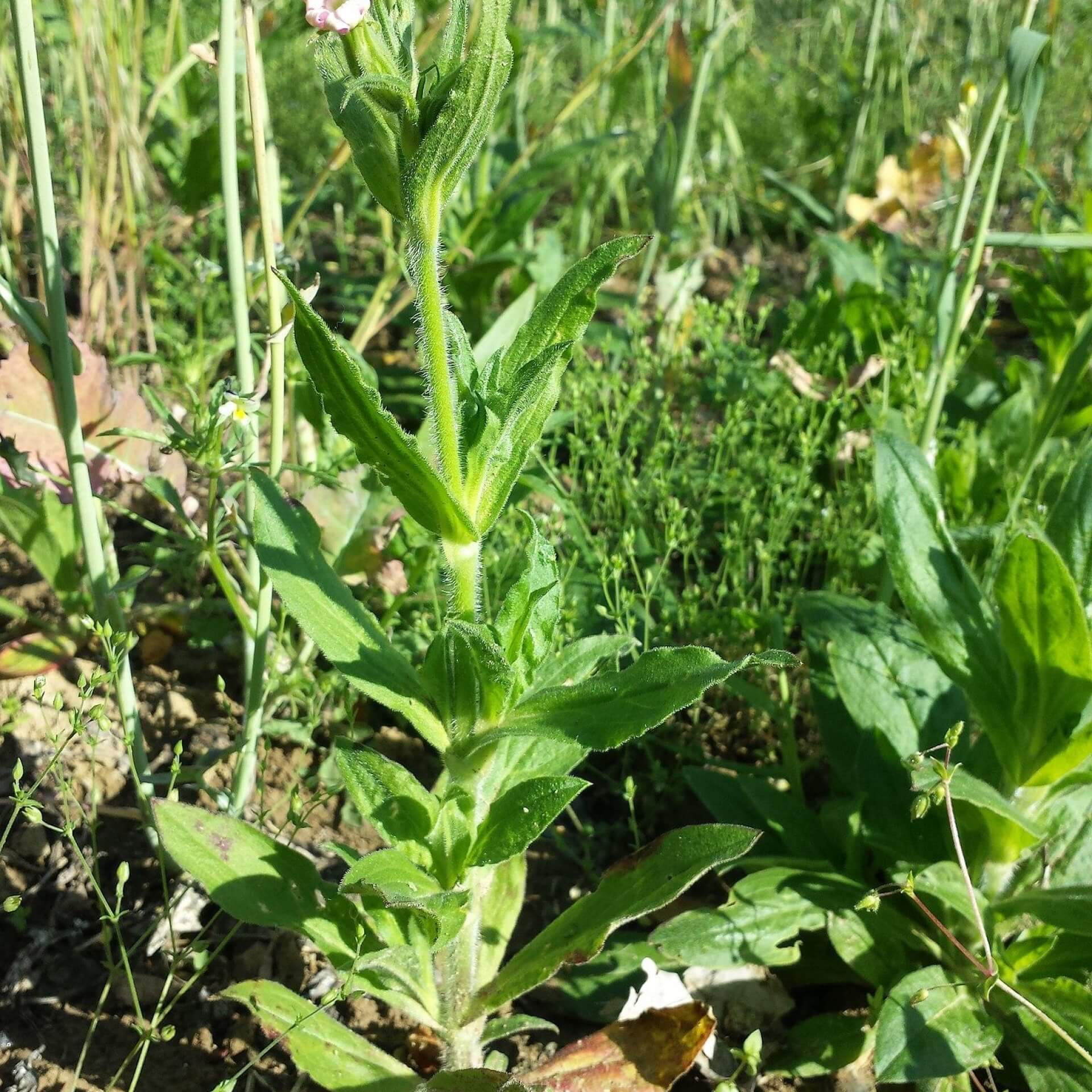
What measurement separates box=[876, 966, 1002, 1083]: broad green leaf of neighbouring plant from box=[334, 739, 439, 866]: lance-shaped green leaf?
2.32 ft

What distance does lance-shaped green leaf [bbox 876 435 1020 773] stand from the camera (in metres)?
1.75

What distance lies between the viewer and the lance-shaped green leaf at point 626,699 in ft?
4.23

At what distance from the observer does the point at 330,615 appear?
1.51 m

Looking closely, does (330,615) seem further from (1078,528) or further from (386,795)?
(1078,528)

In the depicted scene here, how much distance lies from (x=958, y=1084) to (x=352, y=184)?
3.40m

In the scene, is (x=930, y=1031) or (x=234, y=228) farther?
(x=234, y=228)

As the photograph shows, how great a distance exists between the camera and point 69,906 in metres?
1.87

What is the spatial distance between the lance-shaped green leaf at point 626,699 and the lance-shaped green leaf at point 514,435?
25 centimetres

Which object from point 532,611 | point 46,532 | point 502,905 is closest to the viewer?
point 532,611

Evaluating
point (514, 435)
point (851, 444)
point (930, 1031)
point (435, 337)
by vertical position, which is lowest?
point (930, 1031)

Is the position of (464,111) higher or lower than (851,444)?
higher

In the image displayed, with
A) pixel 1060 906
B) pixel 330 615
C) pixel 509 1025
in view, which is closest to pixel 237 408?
pixel 330 615

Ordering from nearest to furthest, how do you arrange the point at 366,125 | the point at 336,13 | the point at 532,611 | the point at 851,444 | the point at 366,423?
1. the point at 336,13
2. the point at 366,125
3. the point at 366,423
4. the point at 532,611
5. the point at 851,444

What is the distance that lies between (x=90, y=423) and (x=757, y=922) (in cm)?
142
